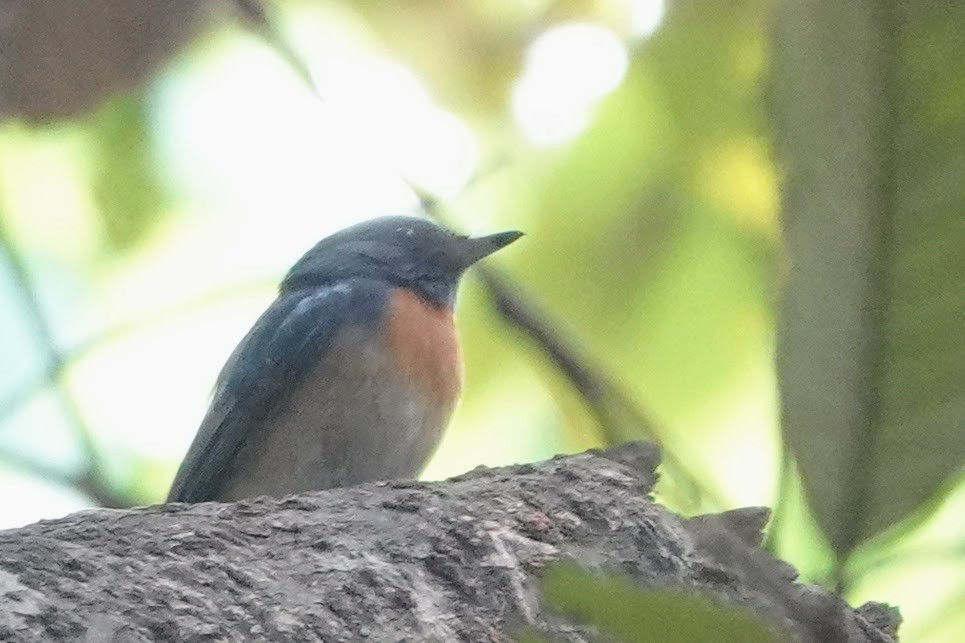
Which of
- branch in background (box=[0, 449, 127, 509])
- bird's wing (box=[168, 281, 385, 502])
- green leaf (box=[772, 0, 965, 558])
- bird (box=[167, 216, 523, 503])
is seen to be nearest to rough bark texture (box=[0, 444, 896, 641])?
green leaf (box=[772, 0, 965, 558])

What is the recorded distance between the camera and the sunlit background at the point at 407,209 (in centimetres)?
210

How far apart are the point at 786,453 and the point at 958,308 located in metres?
0.14

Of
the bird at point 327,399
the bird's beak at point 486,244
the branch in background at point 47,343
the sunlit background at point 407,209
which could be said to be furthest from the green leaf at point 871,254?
the branch in background at point 47,343

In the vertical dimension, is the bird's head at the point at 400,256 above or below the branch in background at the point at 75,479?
above

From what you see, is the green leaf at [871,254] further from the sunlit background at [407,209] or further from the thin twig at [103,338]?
the thin twig at [103,338]

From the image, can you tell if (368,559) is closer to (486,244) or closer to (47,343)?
(486,244)

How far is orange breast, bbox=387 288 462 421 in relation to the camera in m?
2.10

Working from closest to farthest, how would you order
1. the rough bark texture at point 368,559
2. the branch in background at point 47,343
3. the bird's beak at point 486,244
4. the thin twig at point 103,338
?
1. the rough bark texture at point 368,559
2. the bird's beak at point 486,244
3. the branch in background at point 47,343
4. the thin twig at point 103,338

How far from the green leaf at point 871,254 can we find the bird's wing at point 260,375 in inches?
55.1

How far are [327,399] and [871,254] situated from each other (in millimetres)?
1392

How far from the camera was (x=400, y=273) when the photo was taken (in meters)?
2.43

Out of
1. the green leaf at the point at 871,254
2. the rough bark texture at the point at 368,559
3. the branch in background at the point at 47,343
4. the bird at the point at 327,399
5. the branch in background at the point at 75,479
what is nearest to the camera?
the green leaf at the point at 871,254

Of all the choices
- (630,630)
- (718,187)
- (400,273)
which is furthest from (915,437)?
(400,273)

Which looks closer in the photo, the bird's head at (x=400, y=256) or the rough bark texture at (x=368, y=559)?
the rough bark texture at (x=368, y=559)
